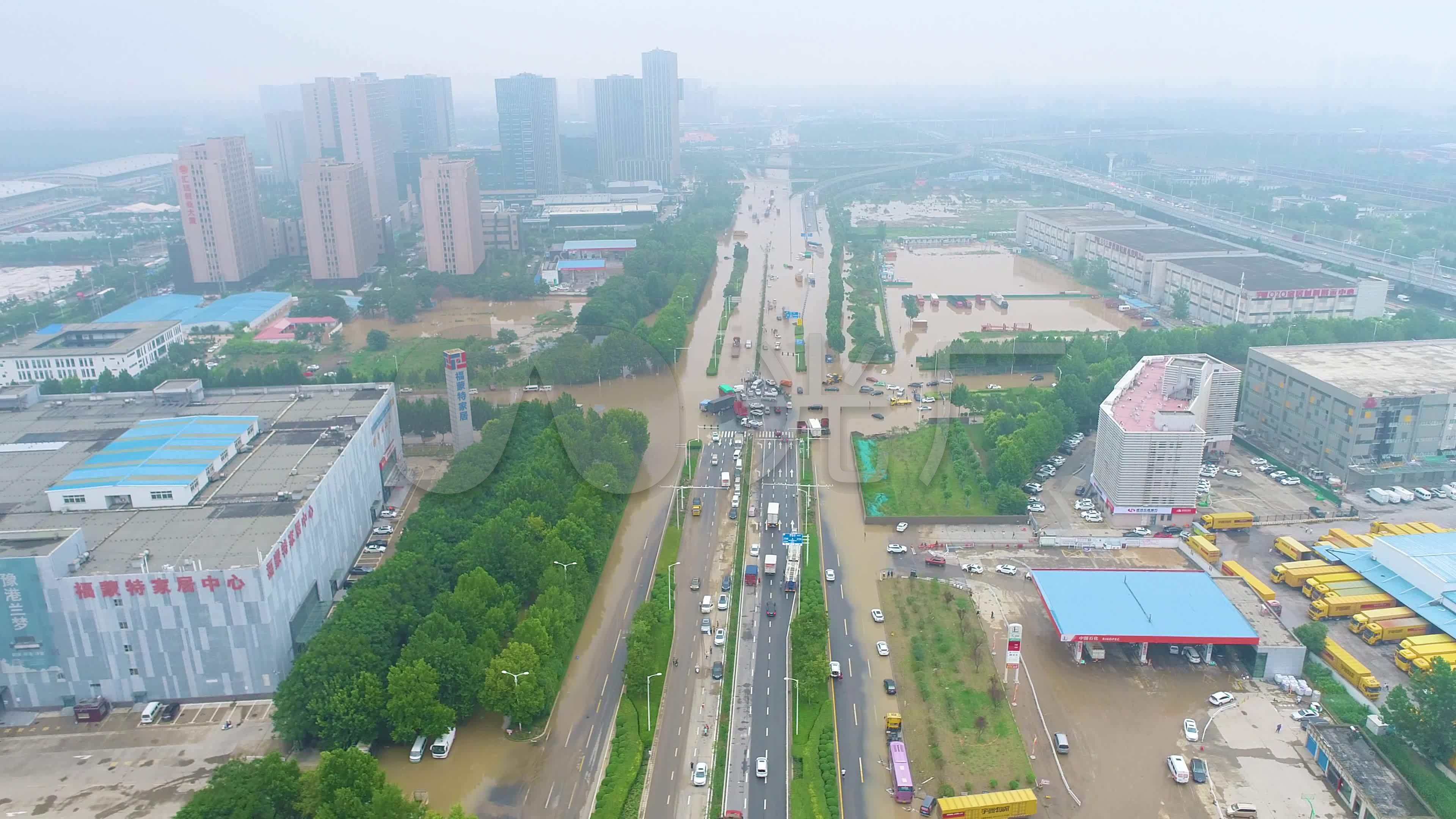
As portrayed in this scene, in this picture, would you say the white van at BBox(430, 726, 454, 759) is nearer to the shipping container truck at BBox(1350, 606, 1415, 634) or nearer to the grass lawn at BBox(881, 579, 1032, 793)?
the grass lawn at BBox(881, 579, 1032, 793)

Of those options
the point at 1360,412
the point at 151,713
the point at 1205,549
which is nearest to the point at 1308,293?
the point at 1360,412

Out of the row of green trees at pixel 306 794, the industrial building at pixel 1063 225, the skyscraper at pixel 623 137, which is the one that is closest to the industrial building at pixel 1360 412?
the row of green trees at pixel 306 794

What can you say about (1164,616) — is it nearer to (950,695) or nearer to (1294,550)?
(950,695)

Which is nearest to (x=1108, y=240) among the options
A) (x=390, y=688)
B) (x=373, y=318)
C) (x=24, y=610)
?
(x=373, y=318)

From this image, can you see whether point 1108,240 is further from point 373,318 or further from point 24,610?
point 24,610

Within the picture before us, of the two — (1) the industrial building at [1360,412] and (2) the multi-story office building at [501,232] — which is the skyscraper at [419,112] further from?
(1) the industrial building at [1360,412]

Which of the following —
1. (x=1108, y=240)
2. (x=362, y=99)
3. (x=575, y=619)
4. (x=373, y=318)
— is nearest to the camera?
(x=575, y=619)
